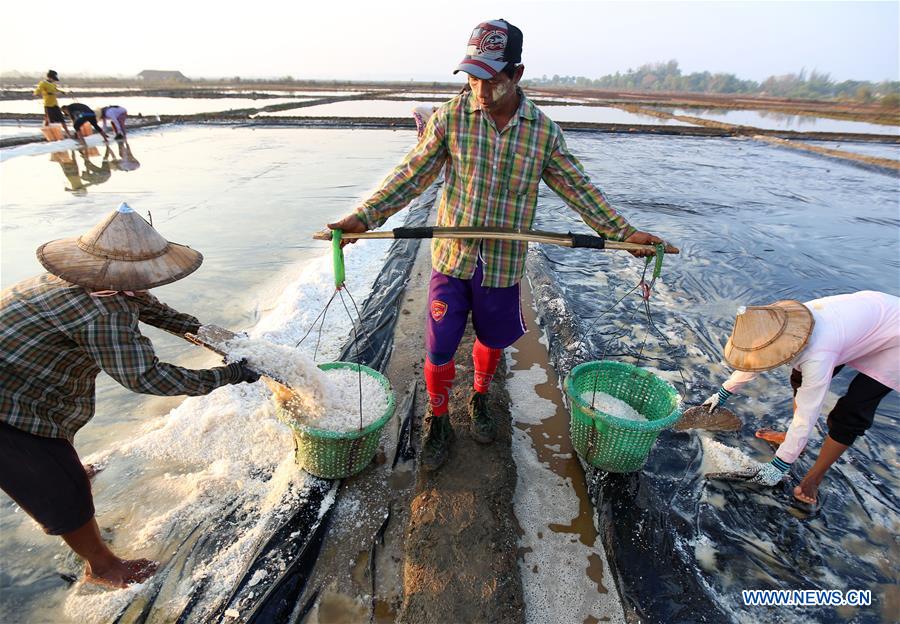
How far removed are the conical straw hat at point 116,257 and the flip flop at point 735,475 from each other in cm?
279

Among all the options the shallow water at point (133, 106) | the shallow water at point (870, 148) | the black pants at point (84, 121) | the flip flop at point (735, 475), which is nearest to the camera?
the flip flop at point (735, 475)

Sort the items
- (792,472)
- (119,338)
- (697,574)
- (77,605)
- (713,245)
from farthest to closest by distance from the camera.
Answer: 1. (713,245)
2. (792,472)
3. (697,574)
4. (77,605)
5. (119,338)

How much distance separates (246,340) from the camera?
2.12 meters

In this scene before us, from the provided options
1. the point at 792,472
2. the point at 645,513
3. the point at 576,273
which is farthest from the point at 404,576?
the point at 576,273

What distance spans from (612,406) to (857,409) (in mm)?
1108

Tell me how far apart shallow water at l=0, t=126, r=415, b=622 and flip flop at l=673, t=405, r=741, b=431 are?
2.34 meters

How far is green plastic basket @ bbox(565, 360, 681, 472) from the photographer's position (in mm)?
Result: 2143

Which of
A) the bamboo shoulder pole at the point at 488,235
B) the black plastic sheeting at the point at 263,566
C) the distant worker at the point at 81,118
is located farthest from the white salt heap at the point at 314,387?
the distant worker at the point at 81,118

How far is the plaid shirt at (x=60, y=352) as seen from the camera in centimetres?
146

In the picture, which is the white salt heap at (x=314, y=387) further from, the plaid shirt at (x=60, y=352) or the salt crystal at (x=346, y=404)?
the plaid shirt at (x=60, y=352)

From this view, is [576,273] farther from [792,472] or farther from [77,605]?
[77,605]

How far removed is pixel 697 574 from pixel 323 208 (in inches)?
253

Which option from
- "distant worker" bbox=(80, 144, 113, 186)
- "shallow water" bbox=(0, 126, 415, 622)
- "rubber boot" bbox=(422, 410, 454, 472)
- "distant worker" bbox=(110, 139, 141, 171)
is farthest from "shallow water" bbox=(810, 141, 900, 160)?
"distant worker" bbox=(80, 144, 113, 186)

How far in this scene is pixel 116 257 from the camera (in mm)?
1551
